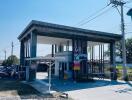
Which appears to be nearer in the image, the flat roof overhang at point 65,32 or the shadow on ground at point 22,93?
the shadow on ground at point 22,93

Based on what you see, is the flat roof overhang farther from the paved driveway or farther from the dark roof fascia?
the paved driveway

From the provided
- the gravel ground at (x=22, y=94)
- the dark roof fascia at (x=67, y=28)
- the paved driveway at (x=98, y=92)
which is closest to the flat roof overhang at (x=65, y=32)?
the dark roof fascia at (x=67, y=28)

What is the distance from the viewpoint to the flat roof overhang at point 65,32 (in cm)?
2314

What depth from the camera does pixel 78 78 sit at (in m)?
24.7

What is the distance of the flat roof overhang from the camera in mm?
23141

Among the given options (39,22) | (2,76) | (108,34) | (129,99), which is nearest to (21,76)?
(2,76)

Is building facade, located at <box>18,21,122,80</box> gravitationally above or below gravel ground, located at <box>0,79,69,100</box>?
above

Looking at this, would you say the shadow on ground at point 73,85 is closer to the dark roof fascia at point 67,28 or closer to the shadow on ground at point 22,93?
the shadow on ground at point 22,93

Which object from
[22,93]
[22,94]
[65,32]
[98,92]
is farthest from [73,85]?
[22,94]

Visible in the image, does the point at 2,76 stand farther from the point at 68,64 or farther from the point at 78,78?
the point at 78,78

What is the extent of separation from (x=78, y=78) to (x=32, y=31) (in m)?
7.12

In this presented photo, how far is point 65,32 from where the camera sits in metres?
25.0

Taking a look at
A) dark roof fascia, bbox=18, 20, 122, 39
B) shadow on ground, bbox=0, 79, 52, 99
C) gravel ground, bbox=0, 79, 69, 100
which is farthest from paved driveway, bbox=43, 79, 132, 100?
dark roof fascia, bbox=18, 20, 122, 39

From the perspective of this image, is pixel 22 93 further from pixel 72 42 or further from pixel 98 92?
pixel 72 42
